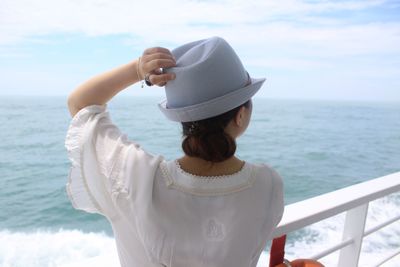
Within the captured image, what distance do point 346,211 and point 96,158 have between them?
934 mm

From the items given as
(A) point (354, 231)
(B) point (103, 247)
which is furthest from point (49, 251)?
(A) point (354, 231)

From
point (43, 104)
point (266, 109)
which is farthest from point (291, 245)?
point (266, 109)

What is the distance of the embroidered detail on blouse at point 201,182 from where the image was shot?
524mm

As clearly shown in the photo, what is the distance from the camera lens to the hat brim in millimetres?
513

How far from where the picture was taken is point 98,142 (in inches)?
21.6

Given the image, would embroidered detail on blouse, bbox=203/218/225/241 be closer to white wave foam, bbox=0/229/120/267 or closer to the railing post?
the railing post

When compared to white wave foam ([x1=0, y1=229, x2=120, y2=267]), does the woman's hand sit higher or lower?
higher

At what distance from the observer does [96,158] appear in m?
0.55

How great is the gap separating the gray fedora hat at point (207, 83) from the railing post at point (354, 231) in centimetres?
91

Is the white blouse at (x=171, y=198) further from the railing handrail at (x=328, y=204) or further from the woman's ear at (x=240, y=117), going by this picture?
the railing handrail at (x=328, y=204)

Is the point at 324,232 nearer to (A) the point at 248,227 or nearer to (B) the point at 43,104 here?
(A) the point at 248,227

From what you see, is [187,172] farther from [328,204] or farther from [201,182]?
[328,204]

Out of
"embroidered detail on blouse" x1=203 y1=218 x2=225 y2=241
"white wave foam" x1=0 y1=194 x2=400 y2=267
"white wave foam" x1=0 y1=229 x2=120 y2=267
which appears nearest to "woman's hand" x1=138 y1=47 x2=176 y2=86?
"embroidered detail on blouse" x1=203 y1=218 x2=225 y2=241

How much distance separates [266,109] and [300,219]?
13.3 meters
